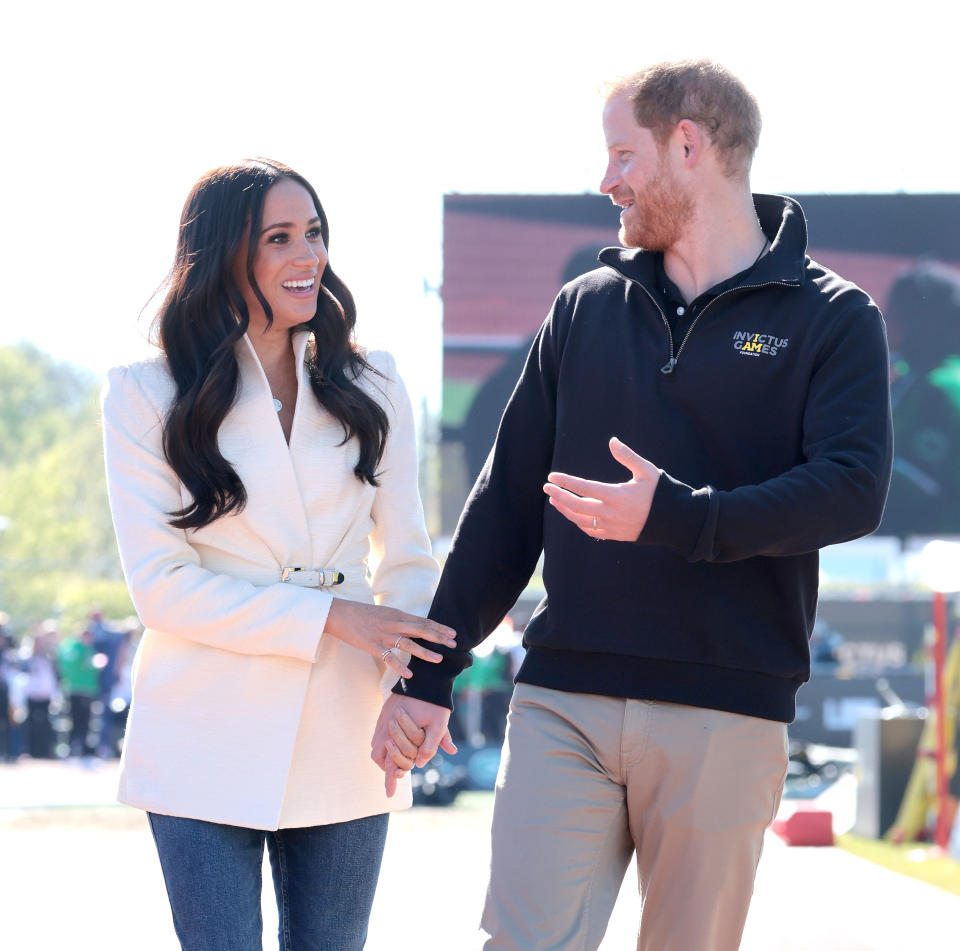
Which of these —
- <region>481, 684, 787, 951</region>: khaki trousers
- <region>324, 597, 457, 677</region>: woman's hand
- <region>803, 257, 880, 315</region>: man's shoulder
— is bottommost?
<region>481, 684, 787, 951</region>: khaki trousers

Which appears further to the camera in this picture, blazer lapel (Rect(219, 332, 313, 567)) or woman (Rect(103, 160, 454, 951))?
blazer lapel (Rect(219, 332, 313, 567))

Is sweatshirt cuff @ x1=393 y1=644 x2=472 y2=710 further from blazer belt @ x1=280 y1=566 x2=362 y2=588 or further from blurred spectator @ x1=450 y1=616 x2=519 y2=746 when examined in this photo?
blurred spectator @ x1=450 y1=616 x2=519 y2=746

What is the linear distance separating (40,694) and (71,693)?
390mm

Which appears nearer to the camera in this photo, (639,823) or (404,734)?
(639,823)

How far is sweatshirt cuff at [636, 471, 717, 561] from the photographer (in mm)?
2520

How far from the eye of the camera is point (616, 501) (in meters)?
2.52

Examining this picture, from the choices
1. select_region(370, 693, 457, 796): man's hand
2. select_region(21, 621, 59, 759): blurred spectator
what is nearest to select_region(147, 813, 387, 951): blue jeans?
select_region(370, 693, 457, 796): man's hand

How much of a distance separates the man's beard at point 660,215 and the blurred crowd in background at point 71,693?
17.2 m

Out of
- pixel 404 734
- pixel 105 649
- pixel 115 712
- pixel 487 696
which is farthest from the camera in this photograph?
pixel 105 649

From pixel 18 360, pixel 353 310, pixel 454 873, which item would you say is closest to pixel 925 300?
pixel 454 873

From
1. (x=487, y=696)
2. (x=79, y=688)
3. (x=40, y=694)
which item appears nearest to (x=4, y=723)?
(x=40, y=694)

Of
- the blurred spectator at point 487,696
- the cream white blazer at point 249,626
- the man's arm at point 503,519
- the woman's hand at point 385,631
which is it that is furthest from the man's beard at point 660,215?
the blurred spectator at point 487,696

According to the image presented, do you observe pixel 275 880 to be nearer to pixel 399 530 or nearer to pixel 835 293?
pixel 399 530

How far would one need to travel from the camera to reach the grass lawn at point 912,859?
31.2 ft
